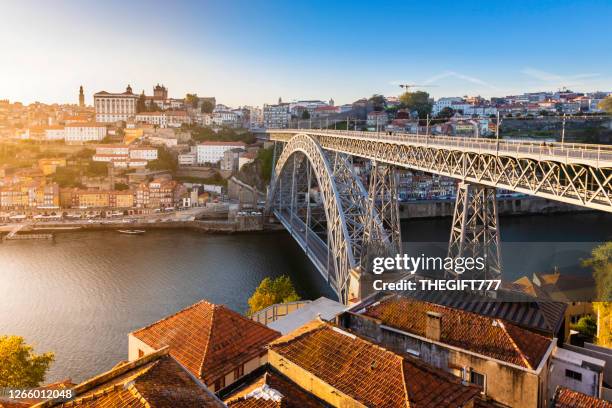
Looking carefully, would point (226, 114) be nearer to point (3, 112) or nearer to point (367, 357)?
point (3, 112)

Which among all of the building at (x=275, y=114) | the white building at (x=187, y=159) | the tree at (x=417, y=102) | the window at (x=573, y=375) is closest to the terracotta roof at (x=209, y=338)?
the window at (x=573, y=375)

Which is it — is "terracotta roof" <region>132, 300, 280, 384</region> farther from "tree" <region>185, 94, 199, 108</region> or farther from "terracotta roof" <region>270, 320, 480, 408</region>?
"tree" <region>185, 94, 199, 108</region>

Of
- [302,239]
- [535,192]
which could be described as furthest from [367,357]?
[302,239]

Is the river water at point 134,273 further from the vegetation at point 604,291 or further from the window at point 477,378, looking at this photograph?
the window at point 477,378

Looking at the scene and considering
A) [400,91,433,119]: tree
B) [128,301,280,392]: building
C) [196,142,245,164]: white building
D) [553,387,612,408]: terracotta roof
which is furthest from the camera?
[400,91,433,119]: tree

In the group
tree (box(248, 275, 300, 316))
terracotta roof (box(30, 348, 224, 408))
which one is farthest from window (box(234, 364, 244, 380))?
tree (box(248, 275, 300, 316))

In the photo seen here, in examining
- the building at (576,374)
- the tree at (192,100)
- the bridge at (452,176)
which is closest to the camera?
the building at (576,374)
